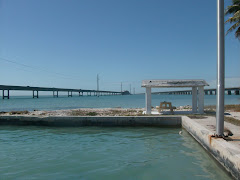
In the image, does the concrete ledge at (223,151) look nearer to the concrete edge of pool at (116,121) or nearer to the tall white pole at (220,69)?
the concrete edge of pool at (116,121)

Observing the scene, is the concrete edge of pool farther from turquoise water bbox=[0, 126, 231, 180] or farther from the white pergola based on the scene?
the white pergola

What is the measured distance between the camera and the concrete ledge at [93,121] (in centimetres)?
1423

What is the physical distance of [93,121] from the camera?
14.9 meters

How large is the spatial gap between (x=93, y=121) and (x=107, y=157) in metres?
7.04

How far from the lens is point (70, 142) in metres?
10.5

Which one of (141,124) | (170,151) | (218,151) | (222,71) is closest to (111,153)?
(170,151)

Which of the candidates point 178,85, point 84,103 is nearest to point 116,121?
point 178,85

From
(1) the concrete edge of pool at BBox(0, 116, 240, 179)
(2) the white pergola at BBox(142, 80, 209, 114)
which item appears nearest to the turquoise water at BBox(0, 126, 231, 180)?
(1) the concrete edge of pool at BBox(0, 116, 240, 179)

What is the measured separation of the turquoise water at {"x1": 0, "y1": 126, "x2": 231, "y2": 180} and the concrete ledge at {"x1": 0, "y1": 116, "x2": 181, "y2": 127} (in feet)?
7.59

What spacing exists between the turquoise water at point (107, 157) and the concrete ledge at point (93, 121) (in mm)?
2314

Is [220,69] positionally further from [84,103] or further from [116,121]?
[84,103]

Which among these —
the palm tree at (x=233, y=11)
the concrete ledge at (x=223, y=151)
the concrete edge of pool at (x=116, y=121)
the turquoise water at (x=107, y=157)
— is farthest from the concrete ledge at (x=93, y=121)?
the palm tree at (x=233, y=11)

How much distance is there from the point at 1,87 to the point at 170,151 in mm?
94554

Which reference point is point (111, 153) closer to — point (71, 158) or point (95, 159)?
point (95, 159)
